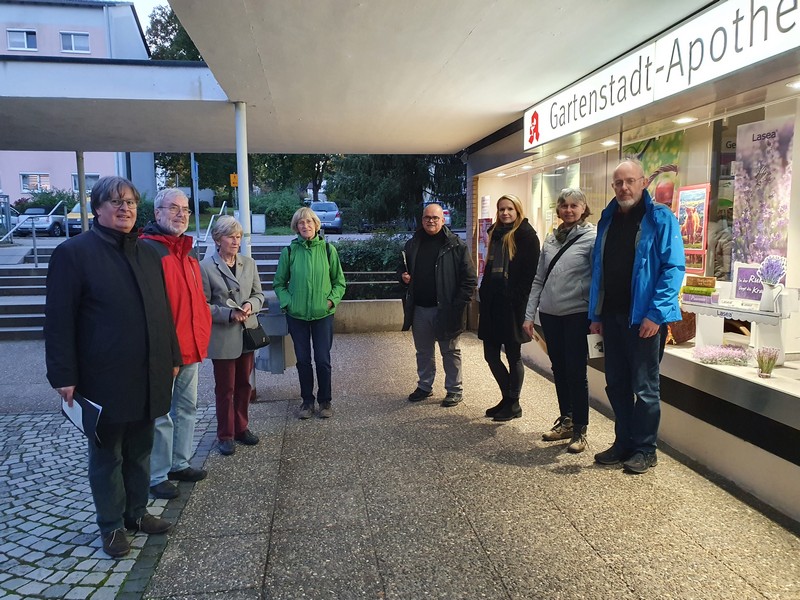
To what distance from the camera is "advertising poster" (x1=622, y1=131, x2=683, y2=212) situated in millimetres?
5062

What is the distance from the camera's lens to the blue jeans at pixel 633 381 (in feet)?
12.5

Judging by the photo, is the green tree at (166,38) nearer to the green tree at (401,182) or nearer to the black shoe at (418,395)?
the green tree at (401,182)

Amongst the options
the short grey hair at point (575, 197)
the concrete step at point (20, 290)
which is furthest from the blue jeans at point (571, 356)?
the concrete step at point (20, 290)

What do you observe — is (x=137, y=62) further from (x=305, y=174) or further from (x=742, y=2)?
(x=305, y=174)

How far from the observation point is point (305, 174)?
1513 inches

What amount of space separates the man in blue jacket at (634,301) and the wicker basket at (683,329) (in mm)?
908

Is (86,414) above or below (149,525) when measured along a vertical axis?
above

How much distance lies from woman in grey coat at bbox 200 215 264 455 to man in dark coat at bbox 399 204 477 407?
1.56 meters

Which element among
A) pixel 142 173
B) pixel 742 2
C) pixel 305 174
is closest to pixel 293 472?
pixel 742 2

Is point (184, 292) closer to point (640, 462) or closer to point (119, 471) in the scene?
point (119, 471)

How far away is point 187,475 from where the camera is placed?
391 centimetres

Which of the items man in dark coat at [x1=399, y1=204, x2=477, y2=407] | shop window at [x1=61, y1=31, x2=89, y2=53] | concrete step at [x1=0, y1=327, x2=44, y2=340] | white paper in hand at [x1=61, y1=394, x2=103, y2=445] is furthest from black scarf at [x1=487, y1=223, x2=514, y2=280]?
shop window at [x1=61, y1=31, x2=89, y2=53]

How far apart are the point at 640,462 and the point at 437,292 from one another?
2.24 meters

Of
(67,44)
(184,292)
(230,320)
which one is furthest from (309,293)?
(67,44)
